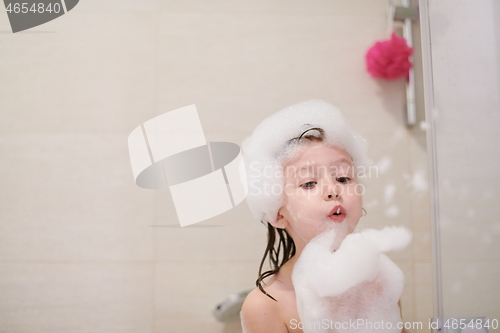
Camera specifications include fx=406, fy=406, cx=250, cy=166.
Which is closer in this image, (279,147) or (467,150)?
(467,150)

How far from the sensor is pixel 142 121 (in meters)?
1.02

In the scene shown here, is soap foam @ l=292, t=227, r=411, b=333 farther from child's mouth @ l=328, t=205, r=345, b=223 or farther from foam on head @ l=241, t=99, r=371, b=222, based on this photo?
foam on head @ l=241, t=99, r=371, b=222

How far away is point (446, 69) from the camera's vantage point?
728mm

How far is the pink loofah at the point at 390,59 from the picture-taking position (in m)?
1.02

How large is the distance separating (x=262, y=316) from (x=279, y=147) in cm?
33

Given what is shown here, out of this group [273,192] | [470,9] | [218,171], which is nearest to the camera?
[470,9]

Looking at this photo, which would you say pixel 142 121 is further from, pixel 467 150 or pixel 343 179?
pixel 467 150

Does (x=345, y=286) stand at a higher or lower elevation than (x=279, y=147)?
lower

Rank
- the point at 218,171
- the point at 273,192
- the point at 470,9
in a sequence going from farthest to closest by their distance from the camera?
the point at 218,171
the point at 273,192
the point at 470,9

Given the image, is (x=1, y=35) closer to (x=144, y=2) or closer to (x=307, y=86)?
(x=144, y=2)

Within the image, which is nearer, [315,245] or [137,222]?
[315,245]

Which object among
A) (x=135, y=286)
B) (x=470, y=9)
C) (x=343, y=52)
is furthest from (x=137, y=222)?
(x=470, y=9)

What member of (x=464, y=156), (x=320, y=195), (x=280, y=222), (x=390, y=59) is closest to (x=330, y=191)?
(x=320, y=195)

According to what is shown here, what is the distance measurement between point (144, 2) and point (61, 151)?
0.44 metres
